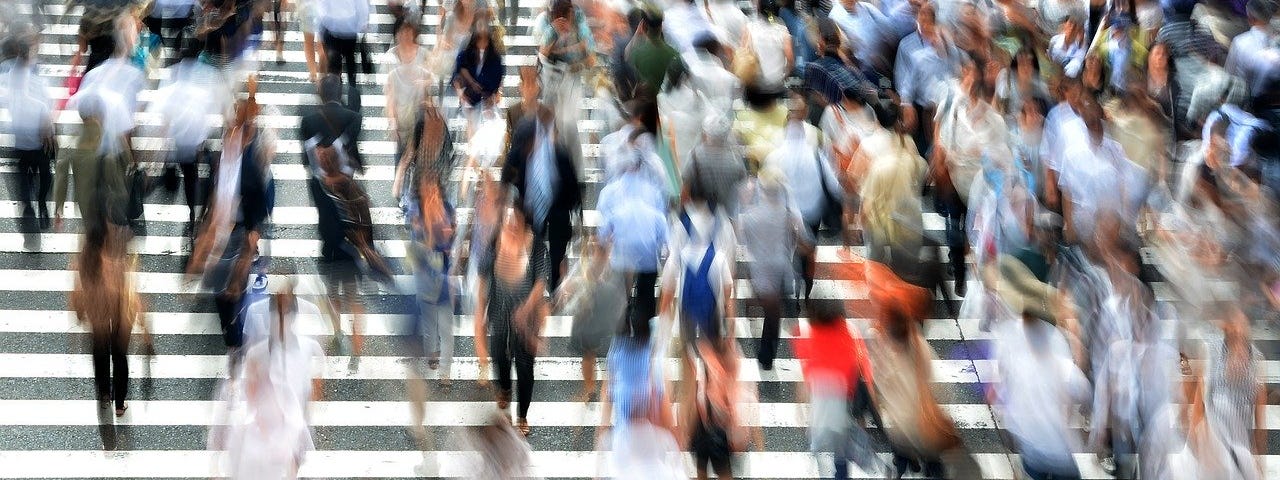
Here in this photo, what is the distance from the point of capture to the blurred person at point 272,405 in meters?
6.97

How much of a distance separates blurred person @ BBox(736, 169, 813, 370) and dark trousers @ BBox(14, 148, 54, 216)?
18.9 feet

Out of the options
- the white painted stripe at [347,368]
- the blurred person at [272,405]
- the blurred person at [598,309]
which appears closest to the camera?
the blurred person at [272,405]

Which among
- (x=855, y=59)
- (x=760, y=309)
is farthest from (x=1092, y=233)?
(x=855, y=59)

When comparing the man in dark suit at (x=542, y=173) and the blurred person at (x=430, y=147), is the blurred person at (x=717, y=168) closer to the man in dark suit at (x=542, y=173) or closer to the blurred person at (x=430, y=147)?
the man in dark suit at (x=542, y=173)

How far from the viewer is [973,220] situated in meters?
9.95

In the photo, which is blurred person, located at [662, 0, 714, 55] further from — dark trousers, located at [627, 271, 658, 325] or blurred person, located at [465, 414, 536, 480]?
blurred person, located at [465, 414, 536, 480]

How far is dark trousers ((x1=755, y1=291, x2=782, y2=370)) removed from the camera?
9.35 m

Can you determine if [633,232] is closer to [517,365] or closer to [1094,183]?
[517,365]

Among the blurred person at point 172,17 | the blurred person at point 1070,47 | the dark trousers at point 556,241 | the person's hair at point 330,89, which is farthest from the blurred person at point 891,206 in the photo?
the blurred person at point 172,17

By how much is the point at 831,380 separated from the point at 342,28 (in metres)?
7.90

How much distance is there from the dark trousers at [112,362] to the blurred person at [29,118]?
9.19ft

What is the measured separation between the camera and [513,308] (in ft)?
27.4

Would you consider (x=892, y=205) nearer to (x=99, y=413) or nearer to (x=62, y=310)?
(x=99, y=413)

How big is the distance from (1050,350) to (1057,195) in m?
3.81
